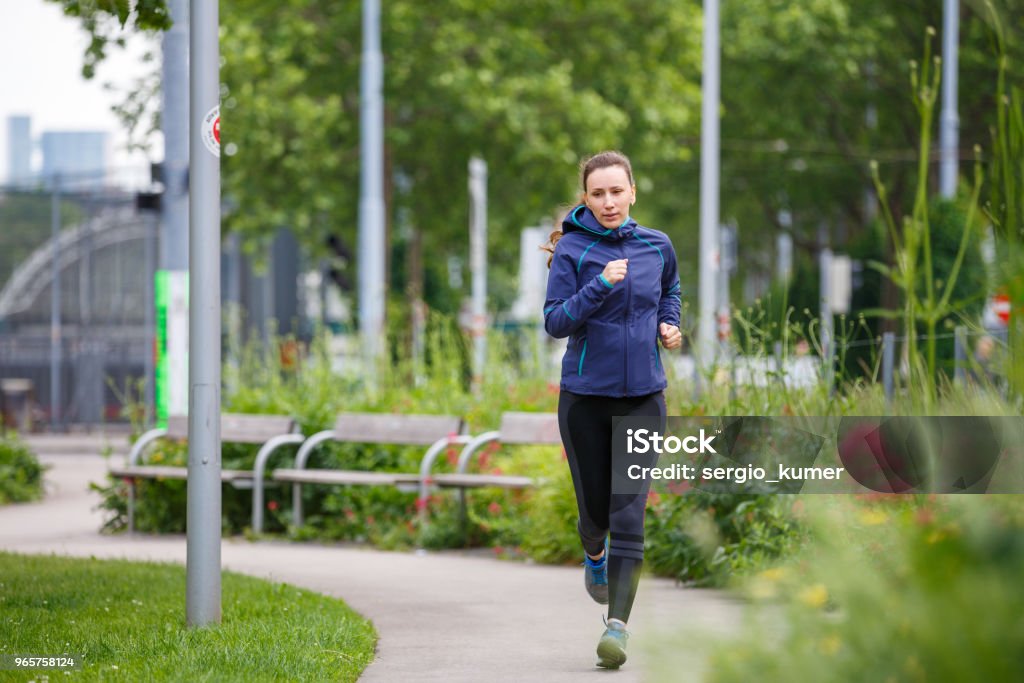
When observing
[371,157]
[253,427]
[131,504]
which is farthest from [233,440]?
[371,157]

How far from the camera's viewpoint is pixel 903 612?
2.46 metres

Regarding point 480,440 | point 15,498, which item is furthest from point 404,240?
Answer: point 480,440

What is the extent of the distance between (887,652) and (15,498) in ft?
45.5

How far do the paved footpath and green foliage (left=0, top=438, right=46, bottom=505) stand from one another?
206cm

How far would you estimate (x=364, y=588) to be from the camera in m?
8.74

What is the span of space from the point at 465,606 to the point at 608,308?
104 inches

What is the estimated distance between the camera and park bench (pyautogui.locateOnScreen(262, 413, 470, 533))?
11.4 metres

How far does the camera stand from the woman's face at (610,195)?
5844 mm

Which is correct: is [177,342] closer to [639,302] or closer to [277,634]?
[277,634]

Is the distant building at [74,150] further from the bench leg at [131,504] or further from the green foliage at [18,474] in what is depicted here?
the bench leg at [131,504]

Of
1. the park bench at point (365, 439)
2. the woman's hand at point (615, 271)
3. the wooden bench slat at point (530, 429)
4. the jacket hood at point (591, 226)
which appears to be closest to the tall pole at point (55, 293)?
the park bench at point (365, 439)

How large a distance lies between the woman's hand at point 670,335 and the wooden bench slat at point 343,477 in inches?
212

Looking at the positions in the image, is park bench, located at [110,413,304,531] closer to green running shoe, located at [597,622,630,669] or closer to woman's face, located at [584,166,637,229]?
green running shoe, located at [597,622,630,669]

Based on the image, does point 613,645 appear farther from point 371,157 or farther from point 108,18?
point 371,157
